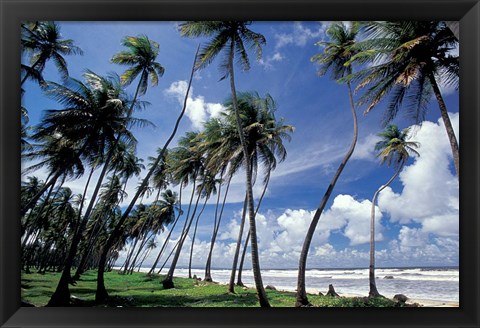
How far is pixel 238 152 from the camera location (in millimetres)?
5770

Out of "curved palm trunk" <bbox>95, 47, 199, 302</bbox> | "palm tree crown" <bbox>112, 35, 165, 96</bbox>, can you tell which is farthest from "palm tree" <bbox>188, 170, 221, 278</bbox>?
"palm tree crown" <bbox>112, 35, 165, 96</bbox>

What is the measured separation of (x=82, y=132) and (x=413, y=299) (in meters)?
4.60

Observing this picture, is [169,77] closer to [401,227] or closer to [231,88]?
[231,88]

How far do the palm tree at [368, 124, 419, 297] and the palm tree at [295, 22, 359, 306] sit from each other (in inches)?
14.6

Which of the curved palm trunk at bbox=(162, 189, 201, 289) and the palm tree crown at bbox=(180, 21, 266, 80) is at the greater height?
the palm tree crown at bbox=(180, 21, 266, 80)

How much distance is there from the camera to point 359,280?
4.81 m

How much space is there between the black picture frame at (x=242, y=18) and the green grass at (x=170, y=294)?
99cm

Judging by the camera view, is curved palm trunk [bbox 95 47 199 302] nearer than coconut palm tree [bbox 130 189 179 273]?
Yes

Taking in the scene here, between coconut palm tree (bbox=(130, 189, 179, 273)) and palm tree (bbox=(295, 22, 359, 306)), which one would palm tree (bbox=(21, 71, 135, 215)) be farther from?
palm tree (bbox=(295, 22, 359, 306))

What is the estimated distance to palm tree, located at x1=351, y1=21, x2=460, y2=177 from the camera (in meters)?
4.28

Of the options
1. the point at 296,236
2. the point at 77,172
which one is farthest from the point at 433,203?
the point at 77,172

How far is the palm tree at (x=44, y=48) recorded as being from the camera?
4159mm

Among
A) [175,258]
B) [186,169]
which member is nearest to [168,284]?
[175,258]

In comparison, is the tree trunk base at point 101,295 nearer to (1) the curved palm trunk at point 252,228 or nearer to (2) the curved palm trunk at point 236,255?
(2) the curved palm trunk at point 236,255
